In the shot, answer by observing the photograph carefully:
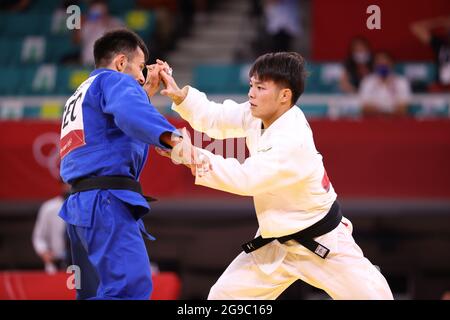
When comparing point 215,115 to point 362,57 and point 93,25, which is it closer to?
point 362,57

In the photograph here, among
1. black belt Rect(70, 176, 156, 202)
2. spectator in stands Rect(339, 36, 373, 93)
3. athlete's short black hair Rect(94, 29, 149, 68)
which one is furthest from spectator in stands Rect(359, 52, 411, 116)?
black belt Rect(70, 176, 156, 202)

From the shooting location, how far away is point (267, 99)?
516cm

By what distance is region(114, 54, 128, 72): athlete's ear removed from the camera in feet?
16.9

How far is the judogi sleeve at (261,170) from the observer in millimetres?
Result: 4758

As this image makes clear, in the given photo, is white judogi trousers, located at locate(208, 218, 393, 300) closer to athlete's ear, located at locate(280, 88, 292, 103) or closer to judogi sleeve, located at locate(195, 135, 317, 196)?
judogi sleeve, located at locate(195, 135, 317, 196)

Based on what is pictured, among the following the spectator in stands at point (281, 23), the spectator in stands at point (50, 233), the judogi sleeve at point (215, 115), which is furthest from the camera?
the spectator in stands at point (281, 23)

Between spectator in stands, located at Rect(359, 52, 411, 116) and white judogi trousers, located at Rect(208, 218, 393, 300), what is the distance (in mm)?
4603

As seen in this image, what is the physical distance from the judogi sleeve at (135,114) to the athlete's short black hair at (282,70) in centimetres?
80

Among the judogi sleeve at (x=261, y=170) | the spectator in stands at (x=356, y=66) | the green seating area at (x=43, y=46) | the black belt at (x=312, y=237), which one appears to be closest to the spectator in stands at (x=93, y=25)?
the green seating area at (x=43, y=46)

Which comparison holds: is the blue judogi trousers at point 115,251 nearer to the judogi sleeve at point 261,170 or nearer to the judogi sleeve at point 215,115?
the judogi sleeve at point 261,170

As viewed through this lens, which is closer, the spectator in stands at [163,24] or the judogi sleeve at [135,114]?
the judogi sleeve at [135,114]

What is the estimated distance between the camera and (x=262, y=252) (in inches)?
207
